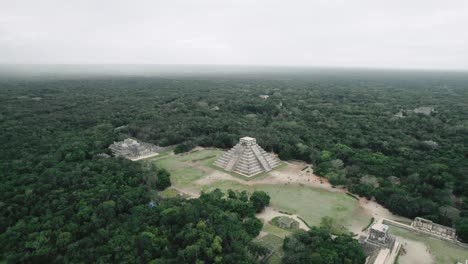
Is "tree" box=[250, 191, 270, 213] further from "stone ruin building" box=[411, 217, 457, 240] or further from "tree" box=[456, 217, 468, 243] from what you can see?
"tree" box=[456, 217, 468, 243]

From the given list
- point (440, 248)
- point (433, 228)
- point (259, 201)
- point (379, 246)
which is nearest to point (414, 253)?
point (440, 248)

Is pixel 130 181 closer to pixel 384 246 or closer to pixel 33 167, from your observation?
pixel 33 167

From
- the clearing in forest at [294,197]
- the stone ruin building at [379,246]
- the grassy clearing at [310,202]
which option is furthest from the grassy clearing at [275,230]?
the stone ruin building at [379,246]

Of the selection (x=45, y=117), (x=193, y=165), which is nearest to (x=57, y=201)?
(x=193, y=165)

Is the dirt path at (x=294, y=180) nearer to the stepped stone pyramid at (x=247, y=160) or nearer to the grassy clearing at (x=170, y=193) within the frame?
the grassy clearing at (x=170, y=193)

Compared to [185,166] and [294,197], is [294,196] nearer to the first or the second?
[294,197]

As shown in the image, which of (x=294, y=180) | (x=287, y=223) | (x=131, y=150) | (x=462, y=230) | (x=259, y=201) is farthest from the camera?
(x=131, y=150)
